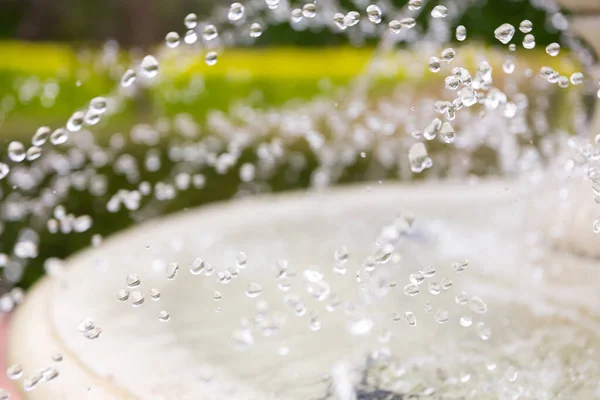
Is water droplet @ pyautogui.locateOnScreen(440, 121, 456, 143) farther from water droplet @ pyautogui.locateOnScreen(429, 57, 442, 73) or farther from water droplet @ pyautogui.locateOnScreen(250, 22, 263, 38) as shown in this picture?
water droplet @ pyautogui.locateOnScreen(250, 22, 263, 38)

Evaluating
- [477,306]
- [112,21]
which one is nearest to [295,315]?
[477,306]

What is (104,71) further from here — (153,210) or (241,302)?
(241,302)

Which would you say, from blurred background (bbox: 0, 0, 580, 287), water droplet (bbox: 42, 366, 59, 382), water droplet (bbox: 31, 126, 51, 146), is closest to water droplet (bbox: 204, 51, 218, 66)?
water droplet (bbox: 31, 126, 51, 146)

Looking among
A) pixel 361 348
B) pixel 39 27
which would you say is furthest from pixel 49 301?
pixel 39 27

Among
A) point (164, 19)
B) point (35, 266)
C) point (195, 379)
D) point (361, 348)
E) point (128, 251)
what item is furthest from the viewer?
point (164, 19)

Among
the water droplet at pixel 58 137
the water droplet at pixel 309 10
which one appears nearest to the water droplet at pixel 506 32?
the water droplet at pixel 309 10

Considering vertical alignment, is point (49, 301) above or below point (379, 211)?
above

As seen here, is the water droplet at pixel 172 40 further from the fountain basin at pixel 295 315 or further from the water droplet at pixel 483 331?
the water droplet at pixel 483 331

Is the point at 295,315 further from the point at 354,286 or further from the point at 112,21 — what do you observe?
the point at 112,21
